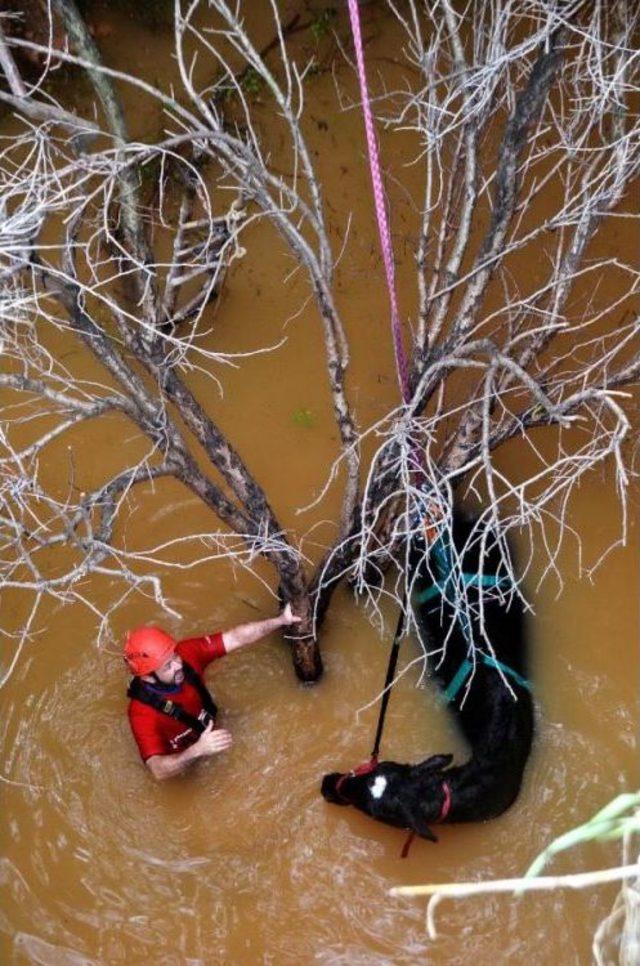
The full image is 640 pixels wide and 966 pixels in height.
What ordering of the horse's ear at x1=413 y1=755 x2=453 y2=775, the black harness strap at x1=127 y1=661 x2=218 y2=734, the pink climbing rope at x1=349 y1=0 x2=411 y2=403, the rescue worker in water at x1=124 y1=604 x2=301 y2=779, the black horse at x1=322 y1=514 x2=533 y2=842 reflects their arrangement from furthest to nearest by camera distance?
the black harness strap at x1=127 y1=661 x2=218 y2=734, the rescue worker in water at x1=124 y1=604 x2=301 y2=779, the black horse at x1=322 y1=514 x2=533 y2=842, the horse's ear at x1=413 y1=755 x2=453 y2=775, the pink climbing rope at x1=349 y1=0 x2=411 y2=403

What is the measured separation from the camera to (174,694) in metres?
4.28

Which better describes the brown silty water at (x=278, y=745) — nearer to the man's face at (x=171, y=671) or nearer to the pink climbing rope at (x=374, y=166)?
the man's face at (x=171, y=671)

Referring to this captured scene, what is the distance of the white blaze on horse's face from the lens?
395 cm

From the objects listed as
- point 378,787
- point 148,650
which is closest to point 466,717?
point 378,787

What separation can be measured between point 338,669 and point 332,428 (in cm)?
147

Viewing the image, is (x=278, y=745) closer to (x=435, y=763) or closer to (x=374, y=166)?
(x=435, y=763)

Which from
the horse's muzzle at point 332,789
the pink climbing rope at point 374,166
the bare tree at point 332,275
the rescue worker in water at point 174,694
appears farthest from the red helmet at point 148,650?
the pink climbing rope at point 374,166

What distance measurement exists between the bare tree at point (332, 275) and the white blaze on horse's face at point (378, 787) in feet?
2.87

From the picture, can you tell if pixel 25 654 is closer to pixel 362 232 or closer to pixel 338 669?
pixel 338 669

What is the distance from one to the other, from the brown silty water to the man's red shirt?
37 cm

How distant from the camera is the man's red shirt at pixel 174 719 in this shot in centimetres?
423

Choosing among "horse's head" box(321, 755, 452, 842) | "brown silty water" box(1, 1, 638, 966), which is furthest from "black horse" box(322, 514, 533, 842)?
"brown silty water" box(1, 1, 638, 966)

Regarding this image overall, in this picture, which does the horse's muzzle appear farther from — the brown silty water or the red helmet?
the red helmet

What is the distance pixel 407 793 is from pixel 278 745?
1.01 metres
